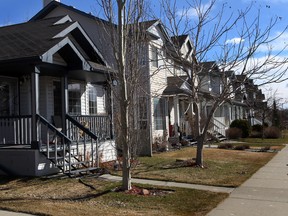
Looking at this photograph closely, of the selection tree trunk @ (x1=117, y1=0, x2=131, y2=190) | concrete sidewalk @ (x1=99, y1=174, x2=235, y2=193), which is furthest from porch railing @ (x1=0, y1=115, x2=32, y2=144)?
tree trunk @ (x1=117, y1=0, x2=131, y2=190)

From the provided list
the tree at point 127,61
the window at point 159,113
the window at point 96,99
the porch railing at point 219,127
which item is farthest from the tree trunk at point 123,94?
the porch railing at point 219,127

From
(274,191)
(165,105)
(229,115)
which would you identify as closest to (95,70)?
(274,191)

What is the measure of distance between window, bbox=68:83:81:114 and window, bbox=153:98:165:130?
6.84m

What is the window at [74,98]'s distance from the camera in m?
16.4

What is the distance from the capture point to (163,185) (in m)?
10.5

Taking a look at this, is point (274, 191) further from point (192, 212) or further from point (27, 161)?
point (27, 161)

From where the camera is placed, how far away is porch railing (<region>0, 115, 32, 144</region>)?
12.3m

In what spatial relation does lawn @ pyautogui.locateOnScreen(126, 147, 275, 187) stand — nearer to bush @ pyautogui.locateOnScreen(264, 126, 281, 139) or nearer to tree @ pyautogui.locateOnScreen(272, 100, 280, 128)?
bush @ pyautogui.locateOnScreen(264, 126, 281, 139)

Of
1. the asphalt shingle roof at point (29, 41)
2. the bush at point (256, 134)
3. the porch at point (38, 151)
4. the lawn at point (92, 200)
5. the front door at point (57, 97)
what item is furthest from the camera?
the bush at point (256, 134)

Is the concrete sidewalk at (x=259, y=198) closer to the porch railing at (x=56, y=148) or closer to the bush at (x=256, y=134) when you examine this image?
the porch railing at (x=56, y=148)

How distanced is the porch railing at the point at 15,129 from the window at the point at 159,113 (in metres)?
11.1

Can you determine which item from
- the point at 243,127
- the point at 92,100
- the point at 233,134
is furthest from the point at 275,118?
the point at 92,100

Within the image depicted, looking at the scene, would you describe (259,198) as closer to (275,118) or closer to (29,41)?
(29,41)

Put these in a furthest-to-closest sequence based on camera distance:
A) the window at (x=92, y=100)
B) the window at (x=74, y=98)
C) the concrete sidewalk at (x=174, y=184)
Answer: the window at (x=92, y=100), the window at (x=74, y=98), the concrete sidewalk at (x=174, y=184)
